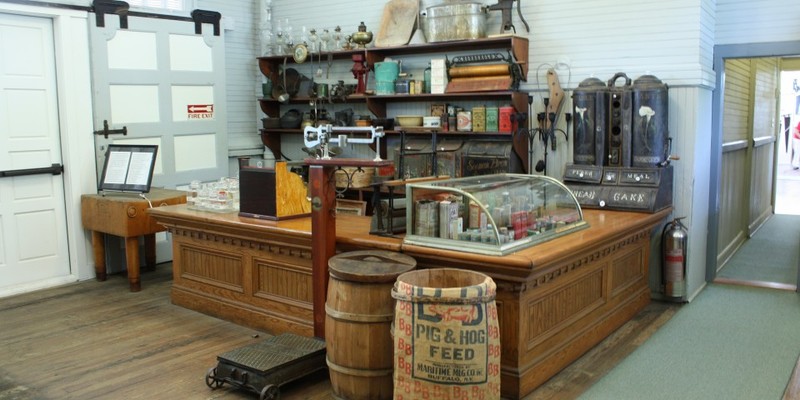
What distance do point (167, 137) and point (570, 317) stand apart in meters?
4.70

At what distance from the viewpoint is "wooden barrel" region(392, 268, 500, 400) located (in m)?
3.23

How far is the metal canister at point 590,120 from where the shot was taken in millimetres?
5793

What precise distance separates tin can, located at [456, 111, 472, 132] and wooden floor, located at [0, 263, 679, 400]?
2.29 metres

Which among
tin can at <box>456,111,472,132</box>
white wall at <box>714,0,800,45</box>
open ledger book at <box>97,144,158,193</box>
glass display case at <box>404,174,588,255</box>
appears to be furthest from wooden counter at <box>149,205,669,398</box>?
white wall at <box>714,0,800,45</box>

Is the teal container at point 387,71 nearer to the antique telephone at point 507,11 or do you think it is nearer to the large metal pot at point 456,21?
the large metal pot at point 456,21

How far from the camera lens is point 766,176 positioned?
9742 millimetres

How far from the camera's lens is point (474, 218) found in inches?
165

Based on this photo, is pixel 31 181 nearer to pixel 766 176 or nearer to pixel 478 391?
pixel 478 391

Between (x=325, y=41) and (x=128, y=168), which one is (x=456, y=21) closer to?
(x=325, y=41)

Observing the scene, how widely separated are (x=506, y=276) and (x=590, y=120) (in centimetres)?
254

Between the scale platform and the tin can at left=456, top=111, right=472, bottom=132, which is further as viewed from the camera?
Answer: the tin can at left=456, top=111, right=472, bottom=132

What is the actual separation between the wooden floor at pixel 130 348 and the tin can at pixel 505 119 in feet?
6.43

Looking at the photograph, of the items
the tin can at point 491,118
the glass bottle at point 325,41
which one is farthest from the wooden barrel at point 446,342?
the glass bottle at point 325,41

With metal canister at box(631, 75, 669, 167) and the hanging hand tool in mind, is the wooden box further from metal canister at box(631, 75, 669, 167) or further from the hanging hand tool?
metal canister at box(631, 75, 669, 167)
